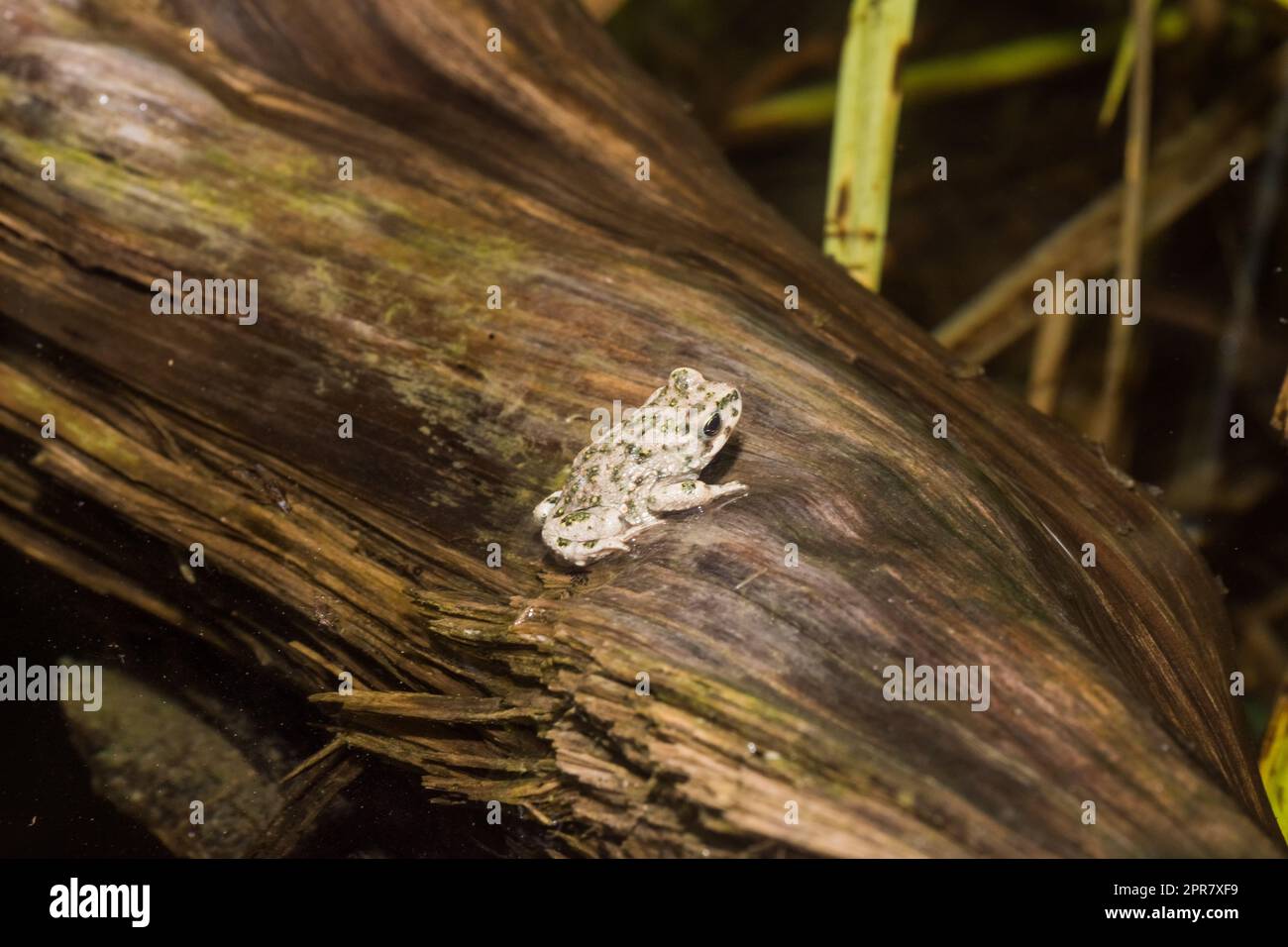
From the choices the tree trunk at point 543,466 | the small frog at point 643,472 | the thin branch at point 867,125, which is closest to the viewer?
the tree trunk at point 543,466

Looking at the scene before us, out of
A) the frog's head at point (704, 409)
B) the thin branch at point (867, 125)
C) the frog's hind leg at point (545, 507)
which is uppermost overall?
the thin branch at point (867, 125)

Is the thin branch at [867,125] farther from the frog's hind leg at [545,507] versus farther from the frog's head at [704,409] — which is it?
the frog's hind leg at [545,507]

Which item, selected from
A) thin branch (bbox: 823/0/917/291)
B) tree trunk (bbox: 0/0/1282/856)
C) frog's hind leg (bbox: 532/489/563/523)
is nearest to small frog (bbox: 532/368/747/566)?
frog's hind leg (bbox: 532/489/563/523)

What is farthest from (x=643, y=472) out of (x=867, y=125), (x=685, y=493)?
(x=867, y=125)

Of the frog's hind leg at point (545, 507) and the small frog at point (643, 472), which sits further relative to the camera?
the frog's hind leg at point (545, 507)

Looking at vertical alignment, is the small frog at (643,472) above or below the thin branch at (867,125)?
below

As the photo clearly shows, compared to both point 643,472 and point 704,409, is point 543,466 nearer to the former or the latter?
point 643,472

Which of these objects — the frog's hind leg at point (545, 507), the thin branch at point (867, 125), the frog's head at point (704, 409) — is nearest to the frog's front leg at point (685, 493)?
the frog's head at point (704, 409)
